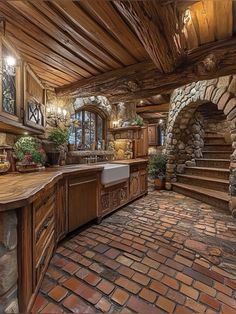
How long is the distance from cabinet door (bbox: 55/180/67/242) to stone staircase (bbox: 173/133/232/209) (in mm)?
2926

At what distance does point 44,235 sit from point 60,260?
464 millimetres

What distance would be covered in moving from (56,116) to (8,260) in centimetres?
246

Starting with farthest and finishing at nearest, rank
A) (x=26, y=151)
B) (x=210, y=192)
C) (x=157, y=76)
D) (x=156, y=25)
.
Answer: (x=210, y=192)
(x=157, y=76)
(x=26, y=151)
(x=156, y=25)

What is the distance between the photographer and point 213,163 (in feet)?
15.0

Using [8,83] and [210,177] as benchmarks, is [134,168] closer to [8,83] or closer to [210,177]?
[210,177]

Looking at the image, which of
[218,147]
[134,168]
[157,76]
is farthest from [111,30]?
[218,147]

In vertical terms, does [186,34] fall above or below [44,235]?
above

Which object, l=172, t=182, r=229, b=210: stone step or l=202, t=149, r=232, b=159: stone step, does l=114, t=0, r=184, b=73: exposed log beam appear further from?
l=202, t=149, r=232, b=159: stone step

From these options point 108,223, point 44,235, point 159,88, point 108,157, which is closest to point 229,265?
point 108,223

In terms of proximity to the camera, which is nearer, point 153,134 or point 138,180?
point 138,180

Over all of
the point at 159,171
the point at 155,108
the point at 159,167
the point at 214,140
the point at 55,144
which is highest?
the point at 155,108

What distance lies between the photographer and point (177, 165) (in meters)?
4.95

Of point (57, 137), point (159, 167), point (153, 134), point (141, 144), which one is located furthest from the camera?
point (153, 134)

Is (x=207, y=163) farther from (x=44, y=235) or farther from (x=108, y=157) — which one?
(x=44, y=235)
